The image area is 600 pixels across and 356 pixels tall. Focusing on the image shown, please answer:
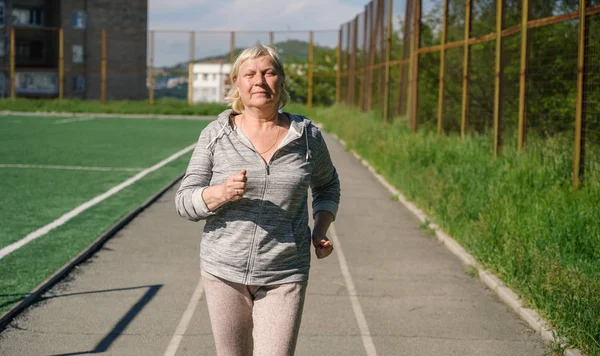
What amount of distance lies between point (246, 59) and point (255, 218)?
0.68 metres

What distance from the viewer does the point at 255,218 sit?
415 centimetres

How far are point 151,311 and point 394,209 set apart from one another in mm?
7519

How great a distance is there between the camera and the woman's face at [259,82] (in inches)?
165

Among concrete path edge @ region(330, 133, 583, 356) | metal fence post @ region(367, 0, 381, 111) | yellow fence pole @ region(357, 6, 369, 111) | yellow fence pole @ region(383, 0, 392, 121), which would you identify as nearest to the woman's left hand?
concrete path edge @ region(330, 133, 583, 356)

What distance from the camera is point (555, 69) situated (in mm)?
14102

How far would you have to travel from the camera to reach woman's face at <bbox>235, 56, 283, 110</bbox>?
419 centimetres

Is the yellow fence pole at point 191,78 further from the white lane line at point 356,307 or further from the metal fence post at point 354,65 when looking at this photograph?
the white lane line at point 356,307

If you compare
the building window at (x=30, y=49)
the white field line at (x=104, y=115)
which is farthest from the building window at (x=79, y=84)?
the white field line at (x=104, y=115)

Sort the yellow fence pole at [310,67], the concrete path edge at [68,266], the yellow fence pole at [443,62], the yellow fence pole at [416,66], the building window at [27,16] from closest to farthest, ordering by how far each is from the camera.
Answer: the concrete path edge at [68,266]
the yellow fence pole at [443,62]
the yellow fence pole at [416,66]
the yellow fence pole at [310,67]
the building window at [27,16]

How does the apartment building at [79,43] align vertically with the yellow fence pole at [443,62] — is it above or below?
above

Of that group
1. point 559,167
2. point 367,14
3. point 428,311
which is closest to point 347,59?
point 367,14

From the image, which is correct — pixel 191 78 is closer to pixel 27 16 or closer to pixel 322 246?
pixel 27 16

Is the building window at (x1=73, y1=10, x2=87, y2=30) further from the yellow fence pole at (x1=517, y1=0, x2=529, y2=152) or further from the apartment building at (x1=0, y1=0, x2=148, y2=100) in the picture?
the yellow fence pole at (x1=517, y1=0, x2=529, y2=152)

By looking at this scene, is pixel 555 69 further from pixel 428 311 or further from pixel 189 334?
pixel 189 334
